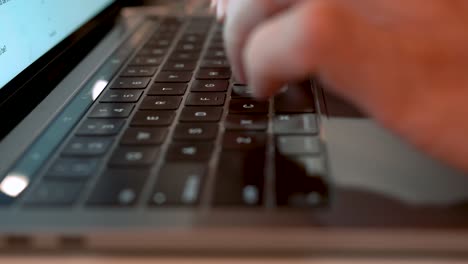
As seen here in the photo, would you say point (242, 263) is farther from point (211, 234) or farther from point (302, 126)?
point (302, 126)

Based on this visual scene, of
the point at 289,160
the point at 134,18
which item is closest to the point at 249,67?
the point at 289,160

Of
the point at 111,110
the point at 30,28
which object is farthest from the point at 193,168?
the point at 30,28

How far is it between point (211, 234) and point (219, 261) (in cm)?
2

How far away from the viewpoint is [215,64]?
487 mm

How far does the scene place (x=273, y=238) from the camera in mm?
248

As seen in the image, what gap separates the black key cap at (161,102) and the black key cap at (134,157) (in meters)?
0.07

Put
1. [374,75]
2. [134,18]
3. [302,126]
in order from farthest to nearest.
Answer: [134,18] < [302,126] < [374,75]

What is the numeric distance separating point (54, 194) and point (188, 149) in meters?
0.09

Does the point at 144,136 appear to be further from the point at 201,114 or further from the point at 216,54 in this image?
the point at 216,54

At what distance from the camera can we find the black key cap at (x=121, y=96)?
1.35ft

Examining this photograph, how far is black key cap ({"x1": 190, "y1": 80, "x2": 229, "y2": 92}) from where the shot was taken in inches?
16.8

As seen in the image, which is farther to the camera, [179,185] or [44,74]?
[44,74]

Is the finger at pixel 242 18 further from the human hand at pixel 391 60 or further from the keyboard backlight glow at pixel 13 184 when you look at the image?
the keyboard backlight glow at pixel 13 184

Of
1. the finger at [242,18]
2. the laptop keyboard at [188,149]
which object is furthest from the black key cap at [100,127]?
the finger at [242,18]
